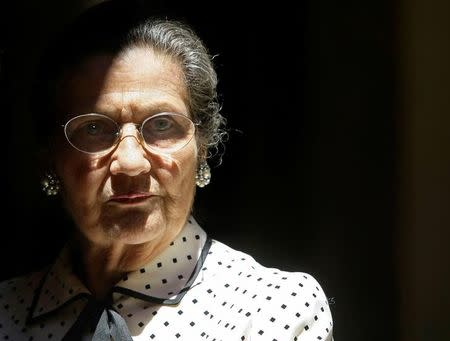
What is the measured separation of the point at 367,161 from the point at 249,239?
1.76 ft

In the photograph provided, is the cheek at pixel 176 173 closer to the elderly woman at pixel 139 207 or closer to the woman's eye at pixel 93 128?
the elderly woman at pixel 139 207

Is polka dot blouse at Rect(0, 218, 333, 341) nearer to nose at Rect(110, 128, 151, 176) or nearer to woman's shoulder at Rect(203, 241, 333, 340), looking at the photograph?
woman's shoulder at Rect(203, 241, 333, 340)

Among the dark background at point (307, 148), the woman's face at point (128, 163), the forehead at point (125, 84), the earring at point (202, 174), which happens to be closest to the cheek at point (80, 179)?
the woman's face at point (128, 163)

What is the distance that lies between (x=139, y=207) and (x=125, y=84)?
304 mm

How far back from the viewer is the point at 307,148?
289 cm

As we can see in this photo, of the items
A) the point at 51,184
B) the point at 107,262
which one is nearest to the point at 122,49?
the point at 51,184

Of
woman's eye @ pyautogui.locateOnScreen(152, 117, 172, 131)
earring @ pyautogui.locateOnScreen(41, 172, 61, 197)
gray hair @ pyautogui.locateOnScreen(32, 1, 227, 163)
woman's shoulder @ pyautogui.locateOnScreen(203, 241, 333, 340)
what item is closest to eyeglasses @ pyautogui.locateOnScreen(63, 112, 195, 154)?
woman's eye @ pyautogui.locateOnScreen(152, 117, 172, 131)

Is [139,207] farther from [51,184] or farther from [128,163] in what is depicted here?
[51,184]

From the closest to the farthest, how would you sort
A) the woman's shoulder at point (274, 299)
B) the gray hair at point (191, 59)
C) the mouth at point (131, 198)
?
the woman's shoulder at point (274, 299) < the mouth at point (131, 198) < the gray hair at point (191, 59)

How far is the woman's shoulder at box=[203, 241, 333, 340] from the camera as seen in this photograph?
1765mm

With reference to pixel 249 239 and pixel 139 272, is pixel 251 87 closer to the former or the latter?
pixel 249 239

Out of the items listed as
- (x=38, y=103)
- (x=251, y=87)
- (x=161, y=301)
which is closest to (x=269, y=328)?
(x=161, y=301)

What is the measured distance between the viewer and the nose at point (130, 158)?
1843 mm

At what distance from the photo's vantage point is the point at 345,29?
2787 mm
